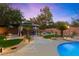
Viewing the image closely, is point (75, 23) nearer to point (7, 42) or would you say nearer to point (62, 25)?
point (62, 25)

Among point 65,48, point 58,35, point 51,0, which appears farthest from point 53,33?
point 51,0

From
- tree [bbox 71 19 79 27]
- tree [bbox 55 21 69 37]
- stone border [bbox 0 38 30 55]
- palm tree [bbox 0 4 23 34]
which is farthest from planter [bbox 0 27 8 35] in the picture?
tree [bbox 71 19 79 27]

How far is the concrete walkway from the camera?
1.38 metres

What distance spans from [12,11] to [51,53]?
1.46 ft

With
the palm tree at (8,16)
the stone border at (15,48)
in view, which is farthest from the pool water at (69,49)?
the palm tree at (8,16)

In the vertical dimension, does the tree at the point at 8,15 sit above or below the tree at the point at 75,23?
above

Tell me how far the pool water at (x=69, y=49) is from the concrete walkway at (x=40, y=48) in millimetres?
34

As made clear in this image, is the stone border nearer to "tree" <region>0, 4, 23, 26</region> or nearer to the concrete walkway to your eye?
the concrete walkway

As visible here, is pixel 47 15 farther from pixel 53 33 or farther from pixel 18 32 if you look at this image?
pixel 18 32

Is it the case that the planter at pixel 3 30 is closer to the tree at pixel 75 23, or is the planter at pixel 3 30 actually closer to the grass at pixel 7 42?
the grass at pixel 7 42

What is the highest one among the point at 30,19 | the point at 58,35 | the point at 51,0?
the point at 51,0

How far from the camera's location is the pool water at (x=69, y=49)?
137 cm

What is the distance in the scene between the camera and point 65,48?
1379 millimetres

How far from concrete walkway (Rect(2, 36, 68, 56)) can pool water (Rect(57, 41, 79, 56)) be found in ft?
0.11
